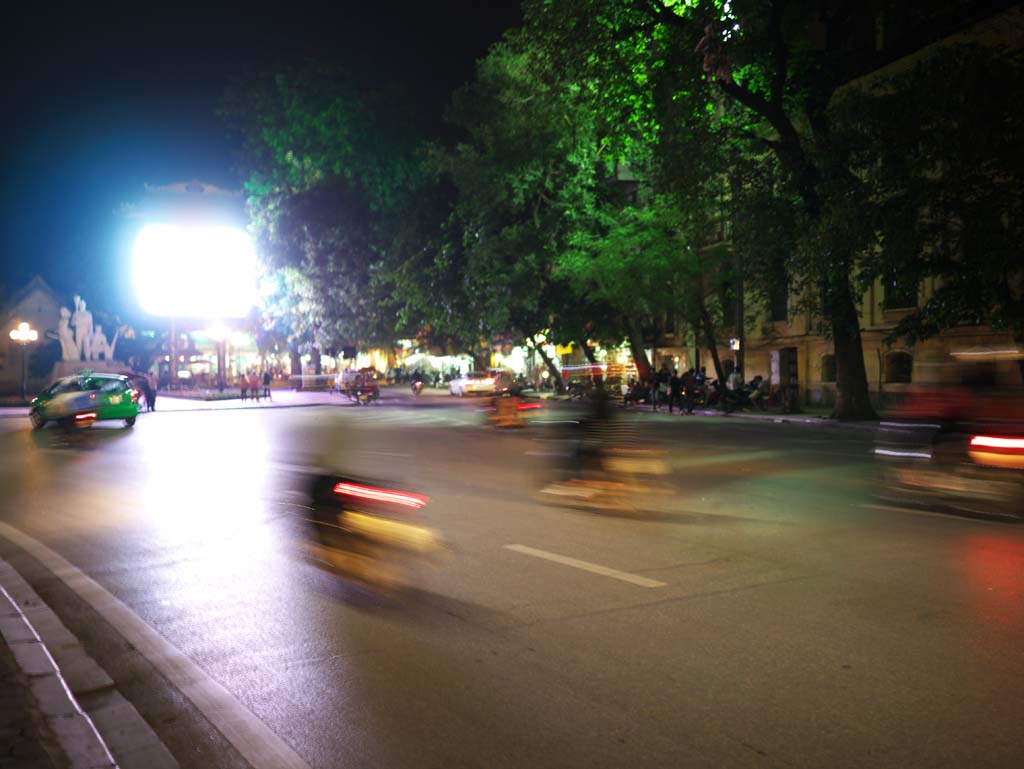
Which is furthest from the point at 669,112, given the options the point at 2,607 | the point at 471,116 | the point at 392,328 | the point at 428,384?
the point at 428,384

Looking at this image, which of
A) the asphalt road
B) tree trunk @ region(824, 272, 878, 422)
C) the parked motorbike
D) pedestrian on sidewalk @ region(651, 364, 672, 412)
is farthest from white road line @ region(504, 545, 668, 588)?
pedestrian on sidewalk @ region(651, 364, 672, 412)

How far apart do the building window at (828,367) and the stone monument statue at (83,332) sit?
58933 millimetres

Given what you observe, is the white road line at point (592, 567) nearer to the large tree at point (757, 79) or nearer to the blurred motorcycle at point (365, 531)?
the blurred motorcycle at point (365, 531)

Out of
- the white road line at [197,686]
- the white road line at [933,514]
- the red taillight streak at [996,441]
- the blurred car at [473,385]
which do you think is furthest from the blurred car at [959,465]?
the blurred car at [473,385]

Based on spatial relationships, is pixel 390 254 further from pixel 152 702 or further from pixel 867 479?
pixel 152 702

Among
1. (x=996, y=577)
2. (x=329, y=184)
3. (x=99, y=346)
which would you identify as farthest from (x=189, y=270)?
(x=996, y=577)

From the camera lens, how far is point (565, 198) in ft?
135

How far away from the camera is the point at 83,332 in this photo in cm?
7344

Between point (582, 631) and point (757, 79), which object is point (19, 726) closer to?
point (582, 631)

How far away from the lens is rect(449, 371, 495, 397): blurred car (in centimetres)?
5619

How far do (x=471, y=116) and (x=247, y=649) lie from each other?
4075 centimetres

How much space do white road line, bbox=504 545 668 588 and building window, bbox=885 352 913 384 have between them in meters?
29.5

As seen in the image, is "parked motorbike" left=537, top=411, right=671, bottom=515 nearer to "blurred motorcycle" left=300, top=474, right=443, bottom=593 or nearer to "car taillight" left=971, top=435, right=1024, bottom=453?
"blurred motorcycle" left=300, top=474, right=443, bottom=593

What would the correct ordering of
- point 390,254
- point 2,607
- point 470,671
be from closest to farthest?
point 470,671 → point 2,607 → point 390,254
